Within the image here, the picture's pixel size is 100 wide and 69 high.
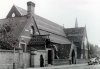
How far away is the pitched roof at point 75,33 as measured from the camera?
68.9 m

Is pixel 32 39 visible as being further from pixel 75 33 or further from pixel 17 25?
pixel 75 33

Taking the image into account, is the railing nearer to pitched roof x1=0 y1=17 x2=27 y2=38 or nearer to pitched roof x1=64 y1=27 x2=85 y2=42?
pitched roof x1=0 y1=17 x2=27 y2=38

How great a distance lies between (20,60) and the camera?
1214 inches

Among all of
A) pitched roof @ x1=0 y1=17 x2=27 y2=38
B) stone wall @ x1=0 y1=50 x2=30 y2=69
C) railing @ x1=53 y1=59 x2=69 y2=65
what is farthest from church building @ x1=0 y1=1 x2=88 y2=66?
stone wall @ x1=0 y1=50 x2=30 y2=69

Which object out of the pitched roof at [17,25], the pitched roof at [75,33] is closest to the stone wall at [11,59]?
the pitched roof at [17,25]

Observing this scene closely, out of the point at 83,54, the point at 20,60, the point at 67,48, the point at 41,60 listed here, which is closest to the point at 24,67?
the point at 20,60

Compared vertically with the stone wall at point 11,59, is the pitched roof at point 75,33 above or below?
above

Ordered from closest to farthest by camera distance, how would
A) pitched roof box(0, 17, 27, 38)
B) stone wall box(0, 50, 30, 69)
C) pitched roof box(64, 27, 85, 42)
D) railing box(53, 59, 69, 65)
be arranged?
stone wall box(0, 50, 30, 69)
pitched roof box(0, 17, 27, 38)
railing box(53, 59, 69, 65)
pitched roof box(64, 27, 85, 42)

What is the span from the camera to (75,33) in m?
72.1

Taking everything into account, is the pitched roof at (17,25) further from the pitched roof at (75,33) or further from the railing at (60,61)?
the pitched roof at (75,33)

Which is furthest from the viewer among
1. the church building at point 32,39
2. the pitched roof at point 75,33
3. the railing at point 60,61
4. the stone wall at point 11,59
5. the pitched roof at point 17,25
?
the pitched roof at point 75,33

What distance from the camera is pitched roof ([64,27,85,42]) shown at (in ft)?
226

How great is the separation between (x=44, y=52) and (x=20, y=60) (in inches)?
291

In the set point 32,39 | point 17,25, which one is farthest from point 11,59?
point 32,39
